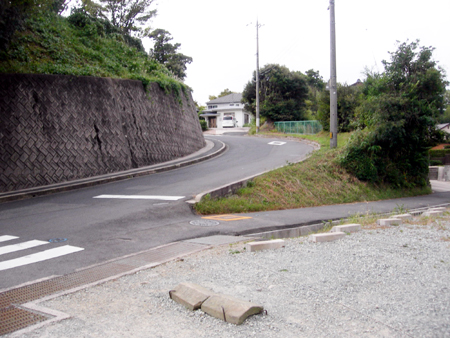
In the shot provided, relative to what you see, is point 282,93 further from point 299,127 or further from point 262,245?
point 262,245

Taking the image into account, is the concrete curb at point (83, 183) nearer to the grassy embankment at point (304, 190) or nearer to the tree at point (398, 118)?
the grassy embankment at point (304, 190)

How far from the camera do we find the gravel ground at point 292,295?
3.77 meters

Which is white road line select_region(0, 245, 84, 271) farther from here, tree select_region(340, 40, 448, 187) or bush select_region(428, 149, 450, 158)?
bush select_region(428, 149, 450, 158)

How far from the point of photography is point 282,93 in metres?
48.3

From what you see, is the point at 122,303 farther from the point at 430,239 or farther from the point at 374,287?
the point at 430,239

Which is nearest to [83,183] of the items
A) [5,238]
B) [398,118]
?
[5,238]

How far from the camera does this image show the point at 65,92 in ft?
55.8

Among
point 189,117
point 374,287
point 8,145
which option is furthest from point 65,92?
point 374,287

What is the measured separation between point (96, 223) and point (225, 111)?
63.3 metres

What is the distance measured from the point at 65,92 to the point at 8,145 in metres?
3.62

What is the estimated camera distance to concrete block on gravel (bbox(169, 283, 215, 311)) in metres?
4.21

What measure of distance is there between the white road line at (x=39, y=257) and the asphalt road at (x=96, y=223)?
2 cm

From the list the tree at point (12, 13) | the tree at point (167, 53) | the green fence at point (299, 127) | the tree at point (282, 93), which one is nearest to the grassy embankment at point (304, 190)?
the tree at point (12, 13)

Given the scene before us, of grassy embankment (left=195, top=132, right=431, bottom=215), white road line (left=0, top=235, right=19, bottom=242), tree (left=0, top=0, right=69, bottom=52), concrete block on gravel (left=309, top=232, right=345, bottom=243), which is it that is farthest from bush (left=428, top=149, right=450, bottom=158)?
white road line (left=0, top=235, right=19, bottom=242)
